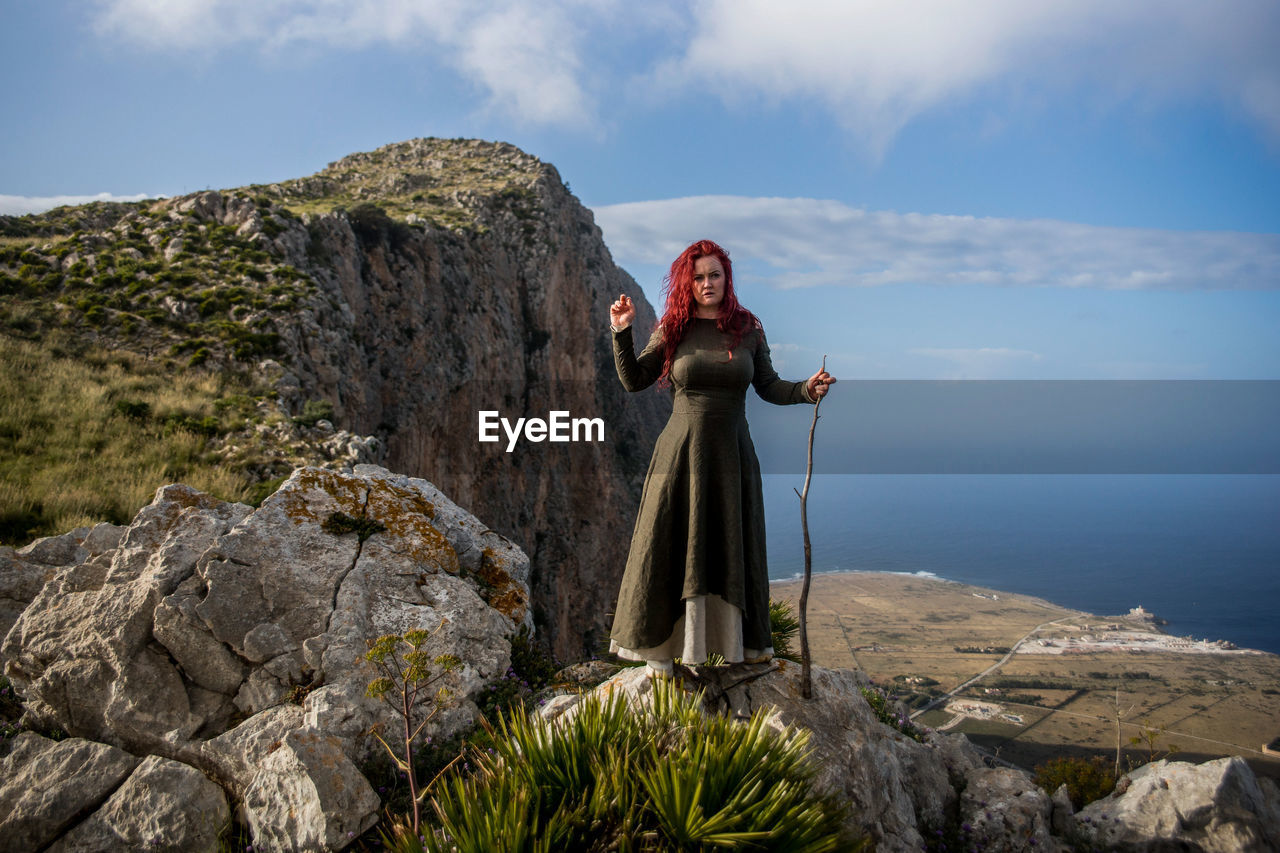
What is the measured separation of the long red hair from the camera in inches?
152

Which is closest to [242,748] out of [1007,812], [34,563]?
[34,563]

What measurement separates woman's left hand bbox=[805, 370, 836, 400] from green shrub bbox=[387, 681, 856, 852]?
1764mm

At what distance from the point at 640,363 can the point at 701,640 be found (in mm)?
1641

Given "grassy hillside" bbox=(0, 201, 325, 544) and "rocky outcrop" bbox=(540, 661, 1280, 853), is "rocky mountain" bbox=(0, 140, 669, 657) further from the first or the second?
"rocky outcrop" bbox=(540, 661, 1280, 853)

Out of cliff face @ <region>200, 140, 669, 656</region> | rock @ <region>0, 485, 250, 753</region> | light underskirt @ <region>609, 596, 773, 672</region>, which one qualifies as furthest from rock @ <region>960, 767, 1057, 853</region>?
cliff face @ <region>200, 140, 669, 656</region>

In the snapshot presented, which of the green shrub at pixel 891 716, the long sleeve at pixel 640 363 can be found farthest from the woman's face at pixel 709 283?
the green shrub at pixel 891 716

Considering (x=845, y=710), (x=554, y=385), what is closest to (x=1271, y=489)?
(x=554, y=385)

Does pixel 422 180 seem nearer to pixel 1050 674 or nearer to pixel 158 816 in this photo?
pixel 158 816

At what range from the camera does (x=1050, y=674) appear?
37.1 m

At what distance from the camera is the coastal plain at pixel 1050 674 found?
983 inches

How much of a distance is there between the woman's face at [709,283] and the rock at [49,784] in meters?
4.03

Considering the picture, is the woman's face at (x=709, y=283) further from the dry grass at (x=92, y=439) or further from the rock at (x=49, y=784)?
the dry grass at (x=92, y=439)

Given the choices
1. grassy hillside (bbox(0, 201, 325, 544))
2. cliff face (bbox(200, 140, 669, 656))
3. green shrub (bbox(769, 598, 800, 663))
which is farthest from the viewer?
cliff face (bbox(200, 140, 669, 656))

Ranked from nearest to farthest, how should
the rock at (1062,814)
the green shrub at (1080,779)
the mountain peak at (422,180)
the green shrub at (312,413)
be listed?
the rock at (1062,814) < the green shrub at (1080,779) < the green shrub at (312,413) < the mountain peak at (422,180)
